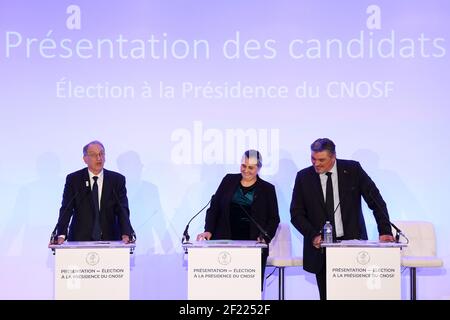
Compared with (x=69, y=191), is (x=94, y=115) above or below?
above

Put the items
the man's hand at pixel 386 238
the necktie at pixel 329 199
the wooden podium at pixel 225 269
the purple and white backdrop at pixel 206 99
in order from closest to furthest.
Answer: the wooden podium at pixel 225 269
the man's hand at pixel 386 238
the necktie at pixel 329 199
the purple and white backdrop at pixel 206 99

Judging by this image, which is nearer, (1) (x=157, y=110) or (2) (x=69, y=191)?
(2) (x=69, y=191)

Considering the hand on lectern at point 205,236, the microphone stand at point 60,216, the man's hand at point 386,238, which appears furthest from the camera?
the hand on lectern at point 205,236

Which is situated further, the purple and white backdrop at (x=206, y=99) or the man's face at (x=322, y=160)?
the purple and white backdrop at (x=206, y=99)

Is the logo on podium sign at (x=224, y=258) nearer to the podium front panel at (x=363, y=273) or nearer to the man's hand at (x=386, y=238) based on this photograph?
the podium front panel at (x=363, y=273)

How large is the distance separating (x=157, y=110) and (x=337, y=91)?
163 cm

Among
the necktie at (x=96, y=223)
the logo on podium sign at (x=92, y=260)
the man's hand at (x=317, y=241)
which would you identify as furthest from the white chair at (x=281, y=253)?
the logo on podium sign at (x=92, y=260)

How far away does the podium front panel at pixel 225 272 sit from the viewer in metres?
4.79

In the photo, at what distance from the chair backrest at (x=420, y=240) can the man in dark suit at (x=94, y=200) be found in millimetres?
2492

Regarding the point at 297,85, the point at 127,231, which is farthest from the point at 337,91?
the point at 127,231

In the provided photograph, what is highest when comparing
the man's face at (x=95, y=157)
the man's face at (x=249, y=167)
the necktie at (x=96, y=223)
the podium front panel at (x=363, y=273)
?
the man's face at (x=95, y=157)
